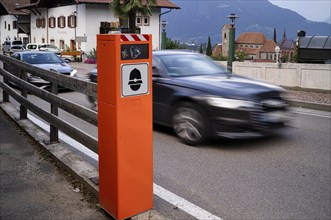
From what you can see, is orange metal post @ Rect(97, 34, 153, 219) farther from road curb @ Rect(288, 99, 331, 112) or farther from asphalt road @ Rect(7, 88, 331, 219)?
road curb @ Rect(288, 99, 331, 112)

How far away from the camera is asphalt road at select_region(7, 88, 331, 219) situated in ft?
13.7

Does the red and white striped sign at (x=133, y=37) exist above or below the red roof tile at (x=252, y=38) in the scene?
below

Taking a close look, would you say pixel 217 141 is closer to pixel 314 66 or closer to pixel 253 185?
pixel 253 185

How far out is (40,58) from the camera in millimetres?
15500

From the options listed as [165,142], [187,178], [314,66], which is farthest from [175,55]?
[314,66]

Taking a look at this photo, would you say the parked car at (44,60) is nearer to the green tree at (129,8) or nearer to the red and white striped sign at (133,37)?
the red and white striped sign at (133,37)

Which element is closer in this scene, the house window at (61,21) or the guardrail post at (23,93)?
the guardrail post at (23,93)

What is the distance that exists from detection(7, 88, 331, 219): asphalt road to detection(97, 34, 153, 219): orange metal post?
580 mm

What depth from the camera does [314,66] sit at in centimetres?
1477

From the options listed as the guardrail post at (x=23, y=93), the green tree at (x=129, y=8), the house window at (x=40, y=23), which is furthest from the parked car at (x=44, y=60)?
the house window at (x=40, y=23)

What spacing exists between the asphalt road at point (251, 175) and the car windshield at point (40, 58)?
8.32 meters

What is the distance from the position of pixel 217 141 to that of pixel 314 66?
911 cm

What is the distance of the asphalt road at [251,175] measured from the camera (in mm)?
4184

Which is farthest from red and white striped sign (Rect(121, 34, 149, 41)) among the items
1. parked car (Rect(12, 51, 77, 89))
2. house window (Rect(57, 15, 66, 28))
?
house window (Rect(57, 15, 66, 28))
